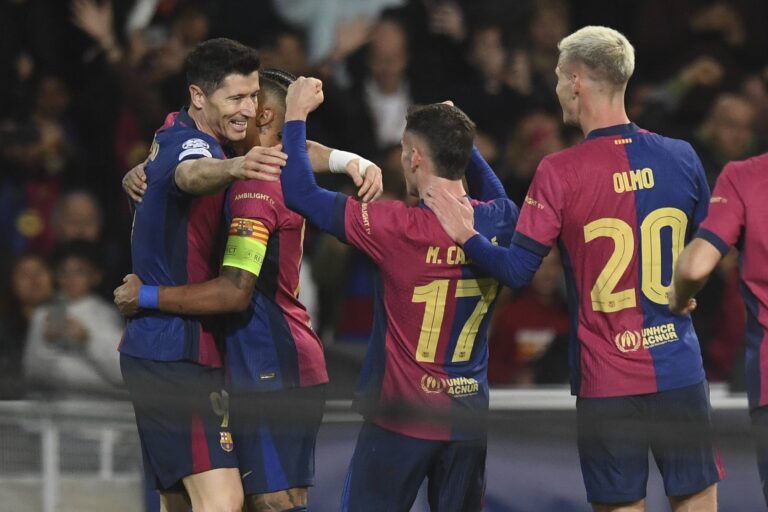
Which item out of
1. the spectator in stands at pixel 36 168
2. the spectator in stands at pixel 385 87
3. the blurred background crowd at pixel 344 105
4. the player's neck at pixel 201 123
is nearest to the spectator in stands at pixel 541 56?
the blurred background crowd at pixel 344 105

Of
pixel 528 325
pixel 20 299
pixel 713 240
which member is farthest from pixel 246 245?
pixel 20 299

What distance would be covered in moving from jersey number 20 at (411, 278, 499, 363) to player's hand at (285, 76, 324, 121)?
751 mm

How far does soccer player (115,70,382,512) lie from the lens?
17.3 feet

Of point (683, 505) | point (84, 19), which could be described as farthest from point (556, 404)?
point (84, 19)

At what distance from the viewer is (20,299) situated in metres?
8.42

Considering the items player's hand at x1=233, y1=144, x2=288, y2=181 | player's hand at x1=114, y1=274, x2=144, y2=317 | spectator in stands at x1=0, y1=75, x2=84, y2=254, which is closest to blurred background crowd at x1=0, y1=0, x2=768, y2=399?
spectator in stands at x1=0, y1=75, x2=84, y2=254

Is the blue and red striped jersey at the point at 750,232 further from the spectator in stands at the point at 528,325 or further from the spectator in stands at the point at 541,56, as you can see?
the spectator in stands at the point at 541,56

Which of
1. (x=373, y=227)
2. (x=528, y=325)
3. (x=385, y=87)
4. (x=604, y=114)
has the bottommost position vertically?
(x=528, y=325)

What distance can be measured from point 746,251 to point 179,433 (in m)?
2.07

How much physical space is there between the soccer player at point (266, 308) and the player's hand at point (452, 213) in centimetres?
23

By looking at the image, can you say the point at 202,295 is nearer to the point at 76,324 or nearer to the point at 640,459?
the point at 640,459

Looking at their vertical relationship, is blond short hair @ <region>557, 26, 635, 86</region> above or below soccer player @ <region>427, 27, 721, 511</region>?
above

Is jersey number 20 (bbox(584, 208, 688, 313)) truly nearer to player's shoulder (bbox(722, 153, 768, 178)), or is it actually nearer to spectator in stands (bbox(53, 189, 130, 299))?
player's shoulder (bbox(722, 153, 768, 178))

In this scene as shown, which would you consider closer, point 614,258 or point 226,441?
point 614,258
